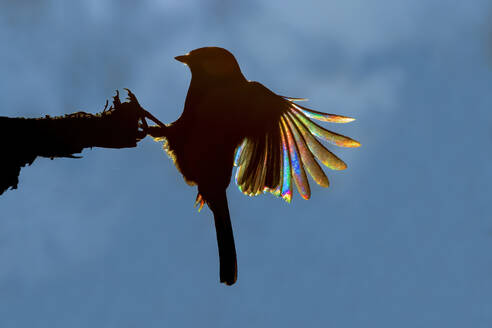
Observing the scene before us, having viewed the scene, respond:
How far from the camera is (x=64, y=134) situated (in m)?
3.49

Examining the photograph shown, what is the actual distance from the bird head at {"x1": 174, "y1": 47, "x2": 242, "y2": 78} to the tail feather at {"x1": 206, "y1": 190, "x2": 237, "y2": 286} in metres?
1.05

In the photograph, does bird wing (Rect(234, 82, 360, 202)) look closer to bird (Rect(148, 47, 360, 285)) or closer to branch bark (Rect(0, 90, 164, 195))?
bird (Rect(148, 47, 360, 285))

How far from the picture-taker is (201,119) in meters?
4.01

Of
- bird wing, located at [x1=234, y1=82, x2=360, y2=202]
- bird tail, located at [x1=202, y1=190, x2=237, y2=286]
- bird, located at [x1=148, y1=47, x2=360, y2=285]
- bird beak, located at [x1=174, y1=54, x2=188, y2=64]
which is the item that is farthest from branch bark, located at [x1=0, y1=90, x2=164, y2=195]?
bird wing, located at [x1=234, y1=82, x2=360, y2=202]

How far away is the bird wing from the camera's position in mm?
4473

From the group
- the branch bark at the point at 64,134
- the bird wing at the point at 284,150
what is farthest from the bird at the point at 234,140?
the branch bark at the point at 64,134

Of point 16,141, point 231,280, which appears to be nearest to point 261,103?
point 231,280

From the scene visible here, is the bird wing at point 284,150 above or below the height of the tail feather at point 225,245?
above

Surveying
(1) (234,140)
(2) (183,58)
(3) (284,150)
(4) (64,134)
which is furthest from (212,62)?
(4) (64,134)

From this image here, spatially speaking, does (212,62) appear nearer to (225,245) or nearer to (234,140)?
(234,140)

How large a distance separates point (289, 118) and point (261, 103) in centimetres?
48

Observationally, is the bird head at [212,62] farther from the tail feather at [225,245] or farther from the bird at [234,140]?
the tail feather at [225,245]

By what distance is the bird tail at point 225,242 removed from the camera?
4.37 metres

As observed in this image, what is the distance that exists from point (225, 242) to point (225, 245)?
0.02 m
